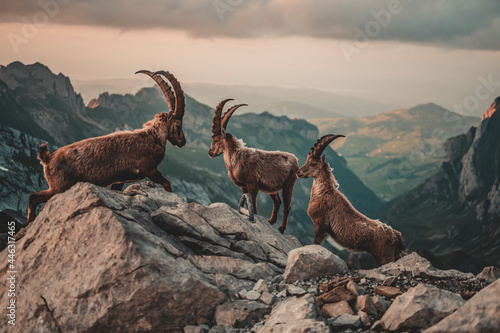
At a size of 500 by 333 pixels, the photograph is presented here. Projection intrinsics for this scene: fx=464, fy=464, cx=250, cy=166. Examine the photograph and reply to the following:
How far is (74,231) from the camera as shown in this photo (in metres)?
15.0

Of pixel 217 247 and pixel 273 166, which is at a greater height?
pixel 273 166

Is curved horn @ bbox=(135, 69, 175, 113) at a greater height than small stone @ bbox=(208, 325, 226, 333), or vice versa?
curved horn @ bbox=(135, 69, 175, 113)

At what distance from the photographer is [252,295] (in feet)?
49.2

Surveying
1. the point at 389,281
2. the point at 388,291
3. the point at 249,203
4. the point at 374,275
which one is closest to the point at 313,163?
the point at 249,203

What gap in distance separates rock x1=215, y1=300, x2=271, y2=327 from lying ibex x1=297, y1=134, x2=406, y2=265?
7.12m

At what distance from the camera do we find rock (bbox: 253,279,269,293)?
15402 millimetres

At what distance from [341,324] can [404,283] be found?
4.15 m

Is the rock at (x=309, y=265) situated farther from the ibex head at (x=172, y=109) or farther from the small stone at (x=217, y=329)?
the ibex head at (x=172, y=109)

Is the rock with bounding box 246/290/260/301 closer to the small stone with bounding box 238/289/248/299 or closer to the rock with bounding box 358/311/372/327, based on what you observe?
the small stone with bounding box 238/289/248/299

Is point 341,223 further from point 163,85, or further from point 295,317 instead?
point 163,85

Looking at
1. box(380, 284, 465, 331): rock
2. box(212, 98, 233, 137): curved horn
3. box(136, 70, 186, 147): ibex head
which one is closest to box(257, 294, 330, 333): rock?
box(380, 284, 465, 331): rock

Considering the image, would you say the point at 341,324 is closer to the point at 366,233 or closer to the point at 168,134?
the point at 366,233

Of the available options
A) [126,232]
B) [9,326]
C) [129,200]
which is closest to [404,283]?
[126,232]

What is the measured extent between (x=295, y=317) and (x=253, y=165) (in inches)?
405
